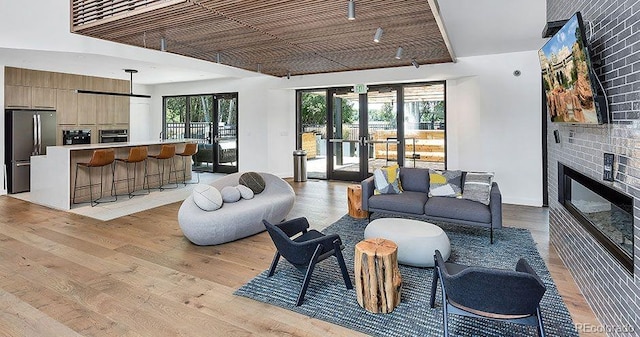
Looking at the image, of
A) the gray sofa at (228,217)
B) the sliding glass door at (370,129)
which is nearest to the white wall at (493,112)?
the sliding glass door at (370,129)

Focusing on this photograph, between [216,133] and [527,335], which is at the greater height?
[216,133]

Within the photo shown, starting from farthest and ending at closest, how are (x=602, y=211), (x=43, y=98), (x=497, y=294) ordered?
(x=43, y=98) → (x=602, y=211) → (x=497, y=294)

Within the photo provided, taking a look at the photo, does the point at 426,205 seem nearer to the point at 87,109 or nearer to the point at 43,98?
the point at 43,98

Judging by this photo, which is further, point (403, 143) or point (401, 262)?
A: point (403, 143)

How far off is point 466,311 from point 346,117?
275 inches

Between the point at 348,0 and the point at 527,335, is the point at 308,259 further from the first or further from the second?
the point at 348,0

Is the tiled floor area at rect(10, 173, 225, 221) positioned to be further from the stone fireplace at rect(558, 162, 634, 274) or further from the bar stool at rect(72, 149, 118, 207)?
the stone fireplace at rect(558, 162, 634, 274)

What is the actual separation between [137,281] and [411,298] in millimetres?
2344

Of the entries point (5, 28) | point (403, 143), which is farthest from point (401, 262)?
point (5, 28)

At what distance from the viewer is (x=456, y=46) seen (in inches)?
229

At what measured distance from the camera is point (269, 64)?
280 inches

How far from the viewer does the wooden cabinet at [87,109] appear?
27.7 feet

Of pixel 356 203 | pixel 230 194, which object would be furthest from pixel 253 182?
pixel 356 203

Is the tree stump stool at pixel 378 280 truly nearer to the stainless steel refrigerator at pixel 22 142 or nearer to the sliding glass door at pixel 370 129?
the sliding glass door at pixel 370 129
